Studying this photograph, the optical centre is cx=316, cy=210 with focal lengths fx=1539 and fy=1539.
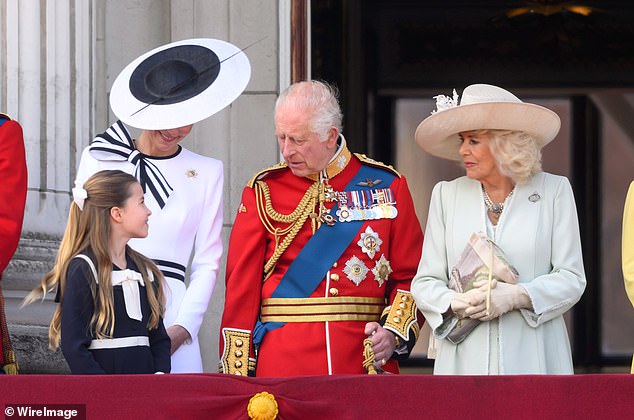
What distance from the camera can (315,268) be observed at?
5121mm

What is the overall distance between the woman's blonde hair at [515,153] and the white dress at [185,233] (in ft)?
3.41

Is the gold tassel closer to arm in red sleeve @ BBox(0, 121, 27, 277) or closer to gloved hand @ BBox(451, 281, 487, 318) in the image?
Result: gloved hand @ BBox(451, 281, 487, 318)

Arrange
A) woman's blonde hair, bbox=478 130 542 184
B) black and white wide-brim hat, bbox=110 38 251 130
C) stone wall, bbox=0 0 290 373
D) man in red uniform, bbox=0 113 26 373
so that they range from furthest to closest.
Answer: stone wall, bbox=0 0 290 373, black and white wide-brim hat, bbox=110 38 251 130, man in red uniform, bbox=0 113 26 373, woman's blonde hair, bbox=478 130 542 184

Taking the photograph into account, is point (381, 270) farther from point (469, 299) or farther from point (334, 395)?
point (334, 395)

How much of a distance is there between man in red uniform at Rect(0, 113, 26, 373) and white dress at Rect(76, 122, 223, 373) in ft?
0.71

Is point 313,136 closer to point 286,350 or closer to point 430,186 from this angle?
point 286,350

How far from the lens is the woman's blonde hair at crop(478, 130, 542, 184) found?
493 centimetres

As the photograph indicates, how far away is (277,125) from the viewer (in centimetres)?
507

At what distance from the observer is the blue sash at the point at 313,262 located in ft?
16.8

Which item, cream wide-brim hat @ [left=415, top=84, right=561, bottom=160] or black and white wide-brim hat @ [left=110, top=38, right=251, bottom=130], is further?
black and white wide-brim hat @ [left=110, top=38, right=251, bottom=130]

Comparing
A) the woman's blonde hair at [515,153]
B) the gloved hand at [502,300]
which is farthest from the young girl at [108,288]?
the woman's blonde hair at [515,153]

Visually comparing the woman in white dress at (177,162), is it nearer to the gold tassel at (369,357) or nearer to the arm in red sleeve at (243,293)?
the arm in red sleeve at (243,293)

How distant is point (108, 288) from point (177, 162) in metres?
0.82

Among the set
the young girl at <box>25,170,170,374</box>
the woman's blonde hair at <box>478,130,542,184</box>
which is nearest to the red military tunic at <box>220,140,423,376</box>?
the young girl at <box>25,170,170,374</box>
